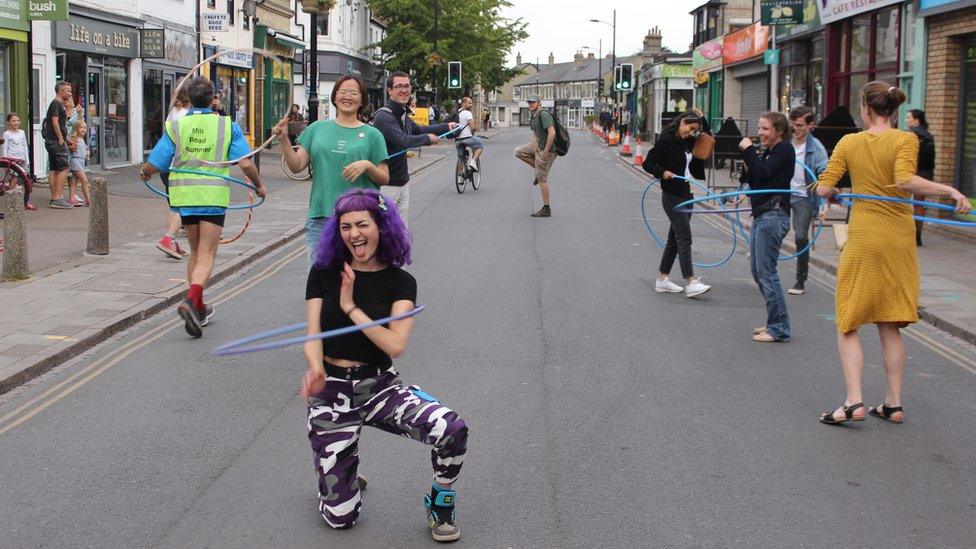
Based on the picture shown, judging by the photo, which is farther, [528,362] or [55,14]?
[55,14]

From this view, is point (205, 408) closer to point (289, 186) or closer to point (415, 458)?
point (415, 458)

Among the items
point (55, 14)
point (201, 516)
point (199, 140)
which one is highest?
Answer: point (55, 14)

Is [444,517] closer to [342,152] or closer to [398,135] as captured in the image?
[342,152]

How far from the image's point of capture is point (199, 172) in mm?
8562

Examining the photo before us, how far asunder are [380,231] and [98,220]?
29.2 feet

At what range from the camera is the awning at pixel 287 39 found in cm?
4081

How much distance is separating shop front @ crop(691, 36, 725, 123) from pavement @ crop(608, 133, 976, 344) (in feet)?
73.2

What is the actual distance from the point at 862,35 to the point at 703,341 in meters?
15.6

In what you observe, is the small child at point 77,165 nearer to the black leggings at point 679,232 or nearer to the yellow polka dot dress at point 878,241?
the black leggings at point 679,232

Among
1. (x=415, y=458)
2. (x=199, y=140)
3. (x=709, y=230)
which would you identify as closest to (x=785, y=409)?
(x=415, y=458)

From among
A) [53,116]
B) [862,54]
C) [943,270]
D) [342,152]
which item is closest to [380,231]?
[342,152]

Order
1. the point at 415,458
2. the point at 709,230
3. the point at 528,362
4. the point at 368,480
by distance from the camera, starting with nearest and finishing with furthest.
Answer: the point at 368,480
the point at 415,458
the point at 528,362
the point at 709,230

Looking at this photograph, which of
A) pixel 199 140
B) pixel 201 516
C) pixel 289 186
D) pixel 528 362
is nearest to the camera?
pixel 201 516

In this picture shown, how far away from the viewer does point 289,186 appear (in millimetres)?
24062
